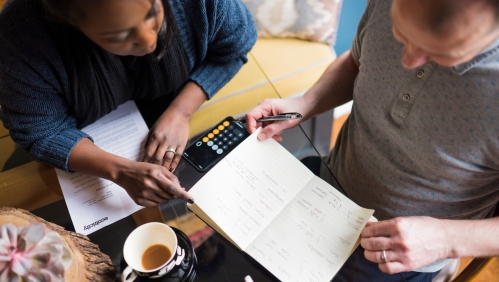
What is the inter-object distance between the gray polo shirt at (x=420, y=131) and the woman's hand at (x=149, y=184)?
40 cm

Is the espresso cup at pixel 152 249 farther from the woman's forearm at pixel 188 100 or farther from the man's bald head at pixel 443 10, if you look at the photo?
the man's bald head at pixel 443 10

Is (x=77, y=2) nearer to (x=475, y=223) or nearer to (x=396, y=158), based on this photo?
(x=396, y=158)

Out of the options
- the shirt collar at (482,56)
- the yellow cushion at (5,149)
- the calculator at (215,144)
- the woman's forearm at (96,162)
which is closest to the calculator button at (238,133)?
the calculator at (215,144)

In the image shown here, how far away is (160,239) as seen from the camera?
684mm

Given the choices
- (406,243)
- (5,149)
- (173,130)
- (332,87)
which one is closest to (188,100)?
(173,130)

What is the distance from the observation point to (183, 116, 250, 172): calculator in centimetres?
83

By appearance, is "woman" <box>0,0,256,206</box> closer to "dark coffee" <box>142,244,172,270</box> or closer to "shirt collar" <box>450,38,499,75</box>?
"dark coffee" <box>142,244,172,270</box>

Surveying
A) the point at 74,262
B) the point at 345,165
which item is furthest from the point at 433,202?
the point at 74,262

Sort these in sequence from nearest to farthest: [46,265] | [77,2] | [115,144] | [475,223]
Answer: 1. [46,265]
2. [77,2]
3. [475,223]
4. [115,144]

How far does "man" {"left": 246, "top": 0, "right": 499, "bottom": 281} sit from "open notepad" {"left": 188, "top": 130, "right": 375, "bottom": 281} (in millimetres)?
47

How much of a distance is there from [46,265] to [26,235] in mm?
42

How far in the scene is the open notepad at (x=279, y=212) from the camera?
69 cm

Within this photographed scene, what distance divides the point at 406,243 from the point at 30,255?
562 millimetres

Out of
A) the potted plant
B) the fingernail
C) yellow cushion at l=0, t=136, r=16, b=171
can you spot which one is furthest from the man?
yellow cushion at l=0, t=136, r=16, b=171
